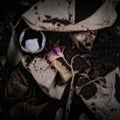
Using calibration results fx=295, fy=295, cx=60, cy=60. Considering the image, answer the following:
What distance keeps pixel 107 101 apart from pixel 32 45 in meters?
0.61

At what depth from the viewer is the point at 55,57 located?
1.93 m

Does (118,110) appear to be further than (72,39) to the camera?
No

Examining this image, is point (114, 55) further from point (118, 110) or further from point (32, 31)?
point (32, 31)

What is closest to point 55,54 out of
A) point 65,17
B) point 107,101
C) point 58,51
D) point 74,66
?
point 58,51

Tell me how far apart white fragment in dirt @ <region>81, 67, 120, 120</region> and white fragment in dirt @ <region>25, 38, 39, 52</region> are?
0.45 m

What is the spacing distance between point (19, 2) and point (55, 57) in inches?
18.2

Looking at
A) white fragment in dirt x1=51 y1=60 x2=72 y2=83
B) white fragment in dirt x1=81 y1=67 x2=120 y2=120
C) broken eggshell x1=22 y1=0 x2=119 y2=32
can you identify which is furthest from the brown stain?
white fragment in dirt x1=81 y1=67 x2=120 y2=120

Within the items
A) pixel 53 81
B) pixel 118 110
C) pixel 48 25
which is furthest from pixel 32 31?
pixel 118 110

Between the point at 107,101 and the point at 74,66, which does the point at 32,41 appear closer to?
the point at 74,66

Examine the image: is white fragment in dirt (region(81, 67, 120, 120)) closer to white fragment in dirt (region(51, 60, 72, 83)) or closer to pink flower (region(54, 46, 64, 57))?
white fragment in dirt (region(51, 60, 72, 83))

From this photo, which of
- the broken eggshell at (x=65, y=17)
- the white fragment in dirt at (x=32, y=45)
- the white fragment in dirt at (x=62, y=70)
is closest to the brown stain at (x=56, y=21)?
the broken eggshell at (x=65, y=17)

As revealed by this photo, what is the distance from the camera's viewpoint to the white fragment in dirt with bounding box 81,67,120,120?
6.03ft

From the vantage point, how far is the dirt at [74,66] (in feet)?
6.23

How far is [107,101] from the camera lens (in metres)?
1.85
